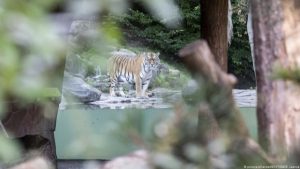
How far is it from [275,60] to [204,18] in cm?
265

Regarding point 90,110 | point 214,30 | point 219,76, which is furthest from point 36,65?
point 90,110

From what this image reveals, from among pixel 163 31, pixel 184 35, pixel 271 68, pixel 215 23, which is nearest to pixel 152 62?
pixel 215 23

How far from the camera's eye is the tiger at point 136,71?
573 cm

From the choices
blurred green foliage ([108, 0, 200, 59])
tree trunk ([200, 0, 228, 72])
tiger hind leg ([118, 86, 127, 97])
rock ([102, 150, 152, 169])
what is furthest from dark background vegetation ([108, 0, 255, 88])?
rock ([102, 150, 152, 169])

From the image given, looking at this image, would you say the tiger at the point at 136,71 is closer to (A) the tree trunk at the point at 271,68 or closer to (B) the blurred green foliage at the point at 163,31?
(B) the blurred green foliage at the point at 163,31

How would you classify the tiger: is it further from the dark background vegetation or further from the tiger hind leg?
the dark background vegetation

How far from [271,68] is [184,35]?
7.50 meters

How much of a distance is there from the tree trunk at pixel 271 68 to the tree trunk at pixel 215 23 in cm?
241

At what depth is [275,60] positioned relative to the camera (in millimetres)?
1405

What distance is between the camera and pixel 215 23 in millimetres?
3955

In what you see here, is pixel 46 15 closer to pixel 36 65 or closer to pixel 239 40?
pixel 36 65

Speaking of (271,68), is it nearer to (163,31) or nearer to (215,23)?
(215,23)

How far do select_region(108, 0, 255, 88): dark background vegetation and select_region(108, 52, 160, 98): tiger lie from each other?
0.60m

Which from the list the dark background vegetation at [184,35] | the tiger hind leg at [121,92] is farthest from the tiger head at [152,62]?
the dark background vegetation at [184,35]
